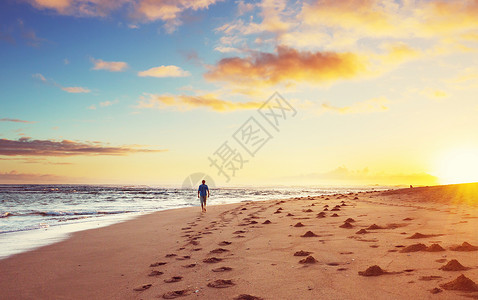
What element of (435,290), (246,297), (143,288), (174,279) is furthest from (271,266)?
(435,290)

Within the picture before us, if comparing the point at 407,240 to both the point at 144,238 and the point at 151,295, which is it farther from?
the point at 144,238

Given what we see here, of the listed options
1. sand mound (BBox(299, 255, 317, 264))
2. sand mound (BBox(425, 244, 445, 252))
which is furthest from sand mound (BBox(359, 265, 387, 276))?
sand mound (BBox(425, 244, 445, 252))

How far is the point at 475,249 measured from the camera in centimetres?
552

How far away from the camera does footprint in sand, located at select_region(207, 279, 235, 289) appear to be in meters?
4.93

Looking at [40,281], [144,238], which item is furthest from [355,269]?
[144,238]

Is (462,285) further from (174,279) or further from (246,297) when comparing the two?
(174,279)

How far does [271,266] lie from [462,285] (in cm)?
303

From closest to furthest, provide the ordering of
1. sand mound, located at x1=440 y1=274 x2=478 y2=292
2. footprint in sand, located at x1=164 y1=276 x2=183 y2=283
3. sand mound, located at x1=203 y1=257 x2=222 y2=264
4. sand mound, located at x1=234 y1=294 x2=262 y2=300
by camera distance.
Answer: sand mound, located at x1=440 y1=274 x2=478 y2=292 → sand mound, located at x1=234 y1=294 x2=262 y2=300 → footprint in sand, located at x1=164 y1=276 x2=183 y2=283 → sand mound, located at x1=203 y1=257 x2=222 y2=264

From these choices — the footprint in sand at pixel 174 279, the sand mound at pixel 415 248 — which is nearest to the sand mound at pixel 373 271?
the sand mound at pixel 415 248

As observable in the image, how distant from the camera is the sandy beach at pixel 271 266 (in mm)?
4398

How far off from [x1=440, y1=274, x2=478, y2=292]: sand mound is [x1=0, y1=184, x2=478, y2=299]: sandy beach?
0.4 inches

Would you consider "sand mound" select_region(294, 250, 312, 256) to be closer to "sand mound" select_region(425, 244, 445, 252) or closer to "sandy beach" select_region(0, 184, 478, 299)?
"sandy beach" select_region(0, 184, 478, 299)

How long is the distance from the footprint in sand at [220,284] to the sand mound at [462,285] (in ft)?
10.0

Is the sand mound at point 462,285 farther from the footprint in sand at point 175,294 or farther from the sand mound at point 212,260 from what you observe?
the sand mound at point 212,260
